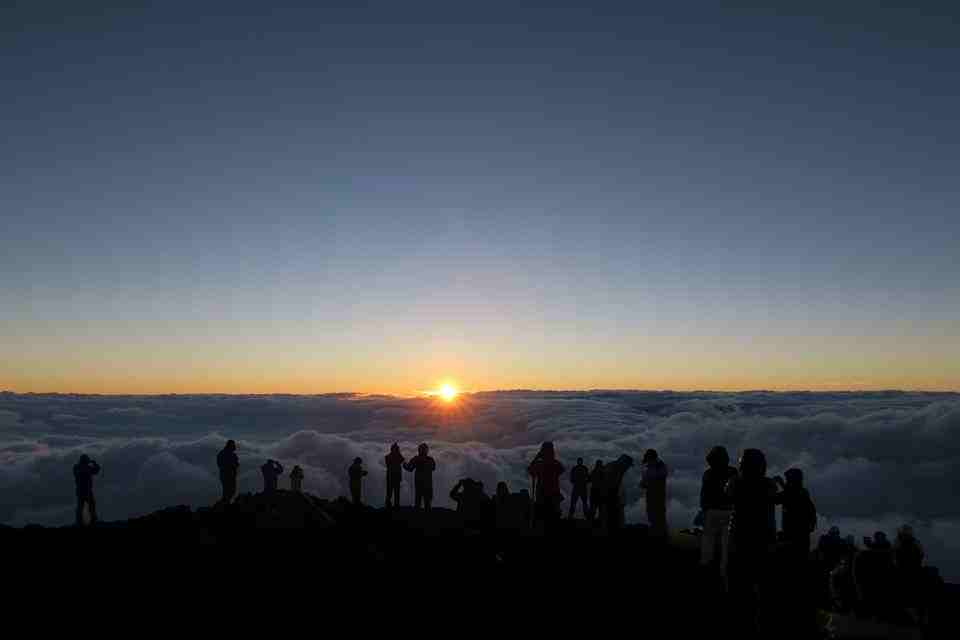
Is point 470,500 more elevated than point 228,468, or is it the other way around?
point 228,468

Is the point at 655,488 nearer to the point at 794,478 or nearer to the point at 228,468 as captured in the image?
the point at 794,478

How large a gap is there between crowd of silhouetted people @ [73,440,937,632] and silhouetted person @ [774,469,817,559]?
0.02 m

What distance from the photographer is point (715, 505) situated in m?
10.1

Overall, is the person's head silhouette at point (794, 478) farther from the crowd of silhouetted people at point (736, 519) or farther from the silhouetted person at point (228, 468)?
the silhouetted person at point (228, 468)

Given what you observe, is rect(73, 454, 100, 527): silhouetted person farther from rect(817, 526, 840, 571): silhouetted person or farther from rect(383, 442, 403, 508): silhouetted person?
rect(817, 526, 840, 571): silhouetted person

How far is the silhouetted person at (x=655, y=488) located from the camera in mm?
13094

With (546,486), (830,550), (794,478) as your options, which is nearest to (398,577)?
(546,486)

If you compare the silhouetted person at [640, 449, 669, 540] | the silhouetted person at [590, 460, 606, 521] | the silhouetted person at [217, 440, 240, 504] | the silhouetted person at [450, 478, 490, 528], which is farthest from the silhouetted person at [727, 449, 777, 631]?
the silhouetted person at [217, 440, 240, 504]

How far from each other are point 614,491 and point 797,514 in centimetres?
541

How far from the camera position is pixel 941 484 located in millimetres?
88750

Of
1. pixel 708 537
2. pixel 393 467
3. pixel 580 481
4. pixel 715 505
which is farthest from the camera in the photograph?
pixel 393 467

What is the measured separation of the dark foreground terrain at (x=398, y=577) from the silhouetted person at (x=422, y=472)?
1.86 metres

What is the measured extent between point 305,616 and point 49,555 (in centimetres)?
754

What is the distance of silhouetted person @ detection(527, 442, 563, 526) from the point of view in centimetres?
1414
